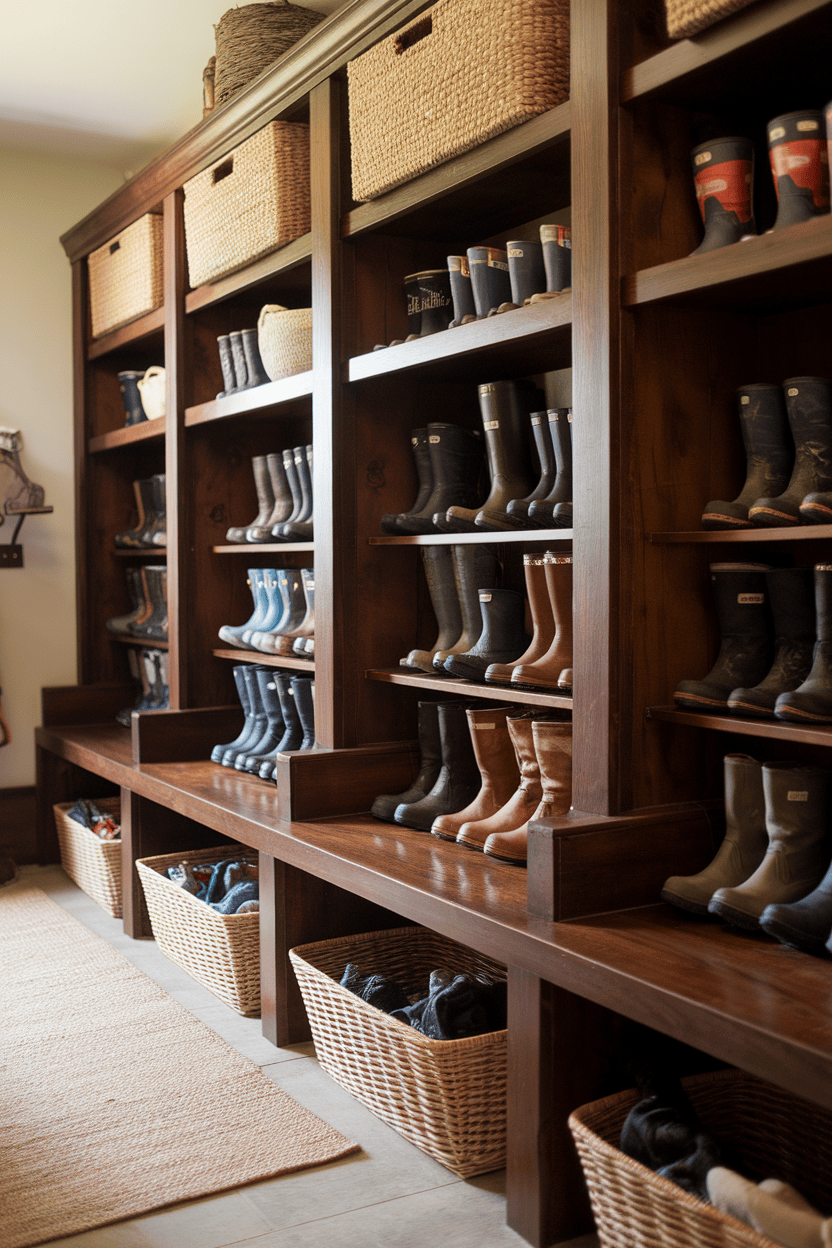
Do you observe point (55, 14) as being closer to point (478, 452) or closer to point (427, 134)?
point (427, 134)

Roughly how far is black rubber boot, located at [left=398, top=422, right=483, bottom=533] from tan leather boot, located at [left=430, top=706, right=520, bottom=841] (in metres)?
0.55

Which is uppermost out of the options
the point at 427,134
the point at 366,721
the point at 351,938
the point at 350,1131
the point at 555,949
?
the point at 427,134

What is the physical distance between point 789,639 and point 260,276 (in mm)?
2113

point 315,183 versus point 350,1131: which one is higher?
point 315,183

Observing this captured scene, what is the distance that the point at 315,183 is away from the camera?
10.1ft

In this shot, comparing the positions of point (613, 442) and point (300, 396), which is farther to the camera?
point (300, 396)

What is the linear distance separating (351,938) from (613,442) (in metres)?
1.48

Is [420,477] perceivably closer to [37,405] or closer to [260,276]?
[260,276]

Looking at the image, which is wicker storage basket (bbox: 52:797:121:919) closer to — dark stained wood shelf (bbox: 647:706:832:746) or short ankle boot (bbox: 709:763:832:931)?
dark stained wood shelf (bbox: 647:706:832:746)

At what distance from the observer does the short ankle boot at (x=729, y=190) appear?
208cm

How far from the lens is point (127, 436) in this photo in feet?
15.0

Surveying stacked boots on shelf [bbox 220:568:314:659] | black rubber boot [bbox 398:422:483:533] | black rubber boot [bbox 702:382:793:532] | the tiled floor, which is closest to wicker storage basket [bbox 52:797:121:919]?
stacked boots on shelf [bbox 220:568:314:659]

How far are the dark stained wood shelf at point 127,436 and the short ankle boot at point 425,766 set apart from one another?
1.86m

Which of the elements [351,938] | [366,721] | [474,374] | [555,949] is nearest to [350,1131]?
[351,938]
